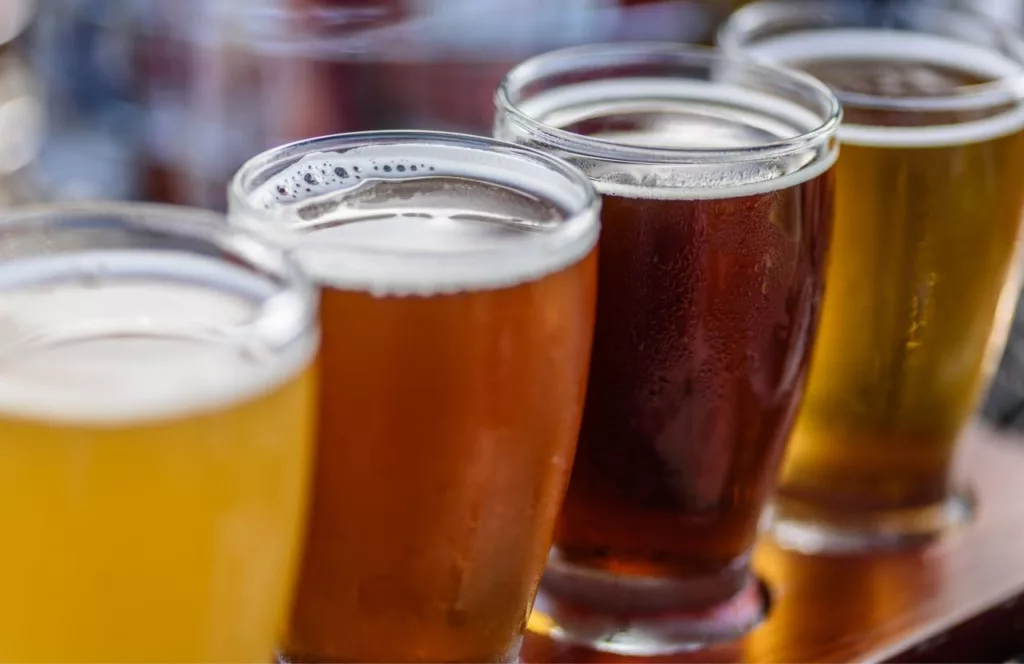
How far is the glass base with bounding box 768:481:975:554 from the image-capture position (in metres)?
1.13

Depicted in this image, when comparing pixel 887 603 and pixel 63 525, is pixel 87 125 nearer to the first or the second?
pixel 887 603

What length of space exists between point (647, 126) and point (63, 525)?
0.56m

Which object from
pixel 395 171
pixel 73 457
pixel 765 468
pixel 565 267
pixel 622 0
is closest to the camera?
pixel 73 457

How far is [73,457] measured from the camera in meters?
0.59

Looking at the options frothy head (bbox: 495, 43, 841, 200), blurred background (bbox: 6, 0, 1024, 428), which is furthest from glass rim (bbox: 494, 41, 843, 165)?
blurred background (bbox: 6, 0, 1024, 428)

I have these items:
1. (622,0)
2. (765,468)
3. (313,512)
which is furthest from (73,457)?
(622,0)

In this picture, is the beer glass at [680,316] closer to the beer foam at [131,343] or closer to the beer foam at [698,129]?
the beer foam at [698,129]

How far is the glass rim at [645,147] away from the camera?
33.4 inches

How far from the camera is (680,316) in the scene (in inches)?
34.7

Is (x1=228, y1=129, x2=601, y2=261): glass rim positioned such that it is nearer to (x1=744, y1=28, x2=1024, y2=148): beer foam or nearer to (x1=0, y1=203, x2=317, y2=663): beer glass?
(x1=0, y1=203, x2=317, y2=663): beer glass

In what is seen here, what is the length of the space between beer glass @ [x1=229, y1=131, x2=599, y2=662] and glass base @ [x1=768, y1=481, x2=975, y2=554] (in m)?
0.36

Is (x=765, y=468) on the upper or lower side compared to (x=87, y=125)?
upper

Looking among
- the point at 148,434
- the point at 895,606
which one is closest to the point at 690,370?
the point at 895,606

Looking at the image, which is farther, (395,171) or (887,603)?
(887,603)
